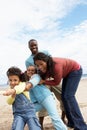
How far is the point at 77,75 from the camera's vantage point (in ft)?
21.4

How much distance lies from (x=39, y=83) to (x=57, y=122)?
69 cm

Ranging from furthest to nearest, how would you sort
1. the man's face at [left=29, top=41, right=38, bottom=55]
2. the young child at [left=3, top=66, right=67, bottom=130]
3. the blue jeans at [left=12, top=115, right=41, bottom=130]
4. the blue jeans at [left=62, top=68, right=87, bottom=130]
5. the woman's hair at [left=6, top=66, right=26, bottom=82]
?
the man's face at [left=29, top=41, right=38, bottom=55]
the blue jeans at [left=62, top=68, right=87, bottom=130]
the young child at [left=3, top=66, right=67, bottom=130]
the woman's hair at [left=6, top=66, right=26, bottom=82]
the blue jeans at [left=12, top=115, right=41, bottom=130]

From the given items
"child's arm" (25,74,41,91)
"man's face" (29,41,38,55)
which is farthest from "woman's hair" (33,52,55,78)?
"man's face" (29,41,38,55)

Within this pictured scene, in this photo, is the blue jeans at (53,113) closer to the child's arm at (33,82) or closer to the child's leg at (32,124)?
the child's arm at (33,82)

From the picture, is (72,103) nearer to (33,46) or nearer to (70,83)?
(70,83)

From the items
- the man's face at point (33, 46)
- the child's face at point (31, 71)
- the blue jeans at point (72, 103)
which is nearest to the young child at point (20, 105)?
the child's face at point (31, 71)

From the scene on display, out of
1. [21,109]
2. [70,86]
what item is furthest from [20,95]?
[70,86]

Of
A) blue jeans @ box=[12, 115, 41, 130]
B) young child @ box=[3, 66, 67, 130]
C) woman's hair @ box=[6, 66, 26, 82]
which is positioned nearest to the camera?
blue jeans @ box=[12, 115, 41, 130]

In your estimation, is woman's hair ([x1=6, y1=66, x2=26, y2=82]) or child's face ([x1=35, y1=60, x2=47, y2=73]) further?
child's face ([x1=35, y1=60, x2=47, y2=73])

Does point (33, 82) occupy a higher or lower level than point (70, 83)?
higher

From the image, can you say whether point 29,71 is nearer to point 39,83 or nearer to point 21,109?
point 39,83

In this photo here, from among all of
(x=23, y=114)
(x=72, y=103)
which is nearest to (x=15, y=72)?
(x=23, y=114)

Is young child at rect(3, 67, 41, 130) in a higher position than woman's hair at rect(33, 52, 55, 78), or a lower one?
lower

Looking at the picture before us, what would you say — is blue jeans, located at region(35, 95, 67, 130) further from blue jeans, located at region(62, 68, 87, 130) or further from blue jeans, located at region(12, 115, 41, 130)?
blue jeans, located at region(12, 115, 41, 130)
